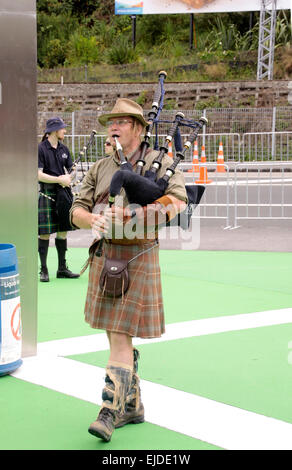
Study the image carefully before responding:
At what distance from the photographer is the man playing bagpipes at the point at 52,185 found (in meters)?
9.35

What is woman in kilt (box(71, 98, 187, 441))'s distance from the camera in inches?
170

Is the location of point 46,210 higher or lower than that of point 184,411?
higher

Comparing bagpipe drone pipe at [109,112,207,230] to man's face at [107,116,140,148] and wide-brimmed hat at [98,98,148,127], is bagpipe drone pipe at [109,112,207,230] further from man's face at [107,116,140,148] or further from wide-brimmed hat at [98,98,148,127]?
wide-brimmed hat at [98,98,148,127]

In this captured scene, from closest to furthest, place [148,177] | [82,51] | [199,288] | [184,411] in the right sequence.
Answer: [148,177], [184,411], [199,288], [82,51]

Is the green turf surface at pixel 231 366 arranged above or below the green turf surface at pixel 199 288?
below

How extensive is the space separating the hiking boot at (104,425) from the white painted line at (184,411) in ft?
1.33

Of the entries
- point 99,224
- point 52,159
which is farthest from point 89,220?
point 52,159

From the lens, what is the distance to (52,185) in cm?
951

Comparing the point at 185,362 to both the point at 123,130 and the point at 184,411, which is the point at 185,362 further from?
the point at 123,130

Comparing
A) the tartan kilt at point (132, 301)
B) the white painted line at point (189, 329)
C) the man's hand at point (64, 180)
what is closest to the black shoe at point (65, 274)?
the man's hand at point (64, 180)

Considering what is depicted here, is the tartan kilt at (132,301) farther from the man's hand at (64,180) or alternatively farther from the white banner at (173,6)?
the white banner at (173,6)

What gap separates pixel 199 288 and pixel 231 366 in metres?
3.22

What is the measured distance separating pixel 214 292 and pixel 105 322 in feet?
14.4

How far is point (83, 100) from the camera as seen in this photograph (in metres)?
33.8
